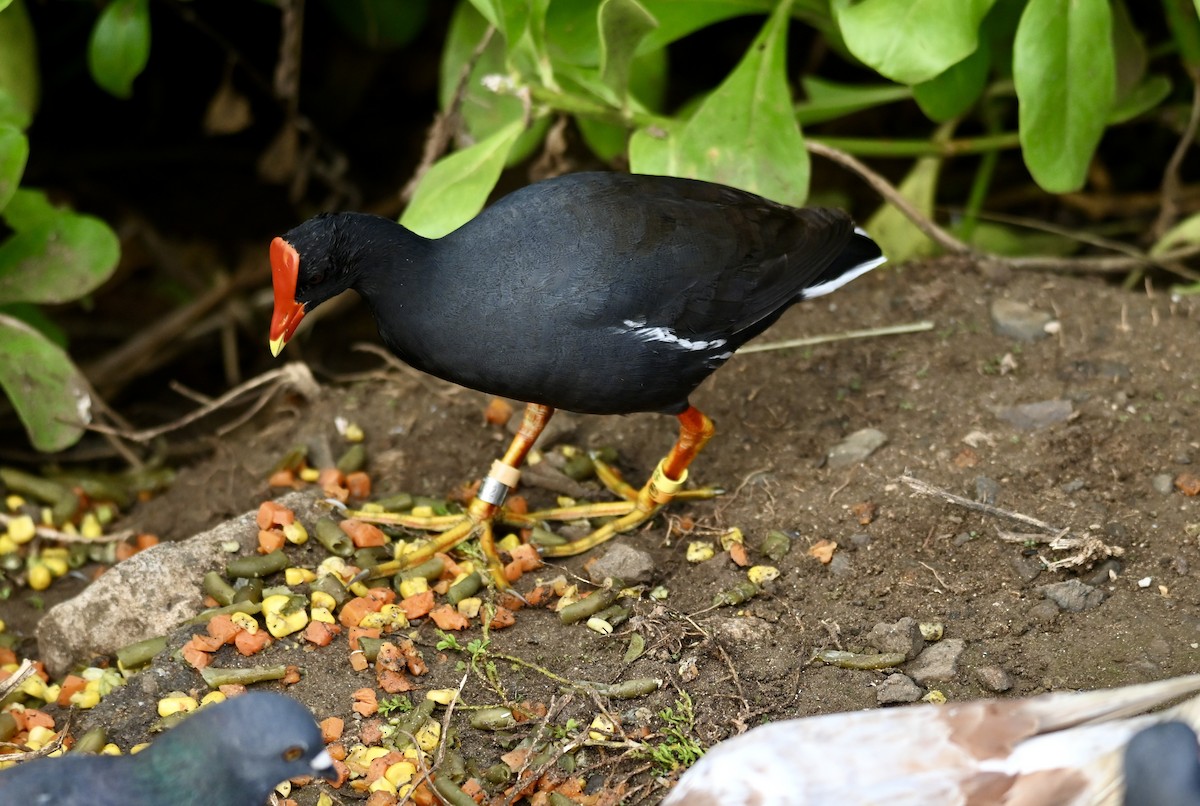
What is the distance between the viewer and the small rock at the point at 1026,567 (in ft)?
12.0

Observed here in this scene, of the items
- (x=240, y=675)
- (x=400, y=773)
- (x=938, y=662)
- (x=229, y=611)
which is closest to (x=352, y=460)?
(x=229, y=611)

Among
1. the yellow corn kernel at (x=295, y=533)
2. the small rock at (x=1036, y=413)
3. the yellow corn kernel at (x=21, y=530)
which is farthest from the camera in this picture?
the yellow corn kernel at (x=21, y=530)

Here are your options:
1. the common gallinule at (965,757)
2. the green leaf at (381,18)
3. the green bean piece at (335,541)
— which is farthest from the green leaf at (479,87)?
the common gallinule at (965,757)

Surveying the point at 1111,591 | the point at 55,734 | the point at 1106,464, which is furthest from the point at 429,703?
the point at 1106,464

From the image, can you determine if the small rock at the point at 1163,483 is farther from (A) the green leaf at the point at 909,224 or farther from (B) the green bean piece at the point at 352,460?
(B) the green bean piece at the point at 352,460

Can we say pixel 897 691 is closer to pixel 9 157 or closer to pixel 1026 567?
pixel 1026 567

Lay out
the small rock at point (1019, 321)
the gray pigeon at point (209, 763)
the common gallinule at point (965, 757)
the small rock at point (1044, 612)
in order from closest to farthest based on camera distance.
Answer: the common gallinule at point (965, 757), the gray pigeon at point (209, 763), the small rock at point (1044, 612), the small rock at point (1019, 321)

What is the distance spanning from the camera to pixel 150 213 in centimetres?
707

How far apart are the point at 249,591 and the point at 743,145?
228 cm

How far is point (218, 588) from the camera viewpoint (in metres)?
3.77

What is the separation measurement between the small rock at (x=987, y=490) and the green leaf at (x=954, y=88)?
1549mm

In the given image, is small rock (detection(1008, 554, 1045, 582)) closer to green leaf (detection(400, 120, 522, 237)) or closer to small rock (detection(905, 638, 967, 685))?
small rock (detection(905, 638, 967, 685))

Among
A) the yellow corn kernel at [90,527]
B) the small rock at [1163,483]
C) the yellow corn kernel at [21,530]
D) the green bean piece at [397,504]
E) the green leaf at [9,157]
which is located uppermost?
the green leaf at [9,157]

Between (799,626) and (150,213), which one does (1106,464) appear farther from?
(150,213)
